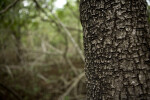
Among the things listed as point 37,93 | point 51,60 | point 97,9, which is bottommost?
point 37,93

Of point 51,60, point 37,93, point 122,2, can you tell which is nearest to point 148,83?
point 122,2

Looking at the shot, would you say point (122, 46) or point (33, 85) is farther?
point (33, 85)

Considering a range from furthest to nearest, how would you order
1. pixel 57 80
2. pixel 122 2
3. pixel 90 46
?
pixel 57 80 → pixel 90 46 → pixel 122 2

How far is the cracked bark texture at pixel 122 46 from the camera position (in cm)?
77

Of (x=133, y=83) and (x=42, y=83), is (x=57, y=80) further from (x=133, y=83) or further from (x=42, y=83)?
(x=133, y=83)

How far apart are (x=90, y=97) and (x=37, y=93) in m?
4.16

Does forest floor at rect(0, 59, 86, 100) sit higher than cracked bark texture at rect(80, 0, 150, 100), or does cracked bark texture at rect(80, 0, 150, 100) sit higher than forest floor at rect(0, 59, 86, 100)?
cracked bark texture at rect(80, 0, 150, 100)

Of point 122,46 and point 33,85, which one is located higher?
point 122,46

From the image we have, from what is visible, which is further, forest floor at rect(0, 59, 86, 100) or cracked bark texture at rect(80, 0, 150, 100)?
forest floor at rect(0, 59, 86, 100)

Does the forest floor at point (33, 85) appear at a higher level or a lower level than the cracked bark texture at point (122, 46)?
lower

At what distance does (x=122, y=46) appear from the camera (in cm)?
78

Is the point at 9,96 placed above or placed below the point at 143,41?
below

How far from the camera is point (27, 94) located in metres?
4.56

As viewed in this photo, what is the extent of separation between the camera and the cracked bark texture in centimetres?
77
